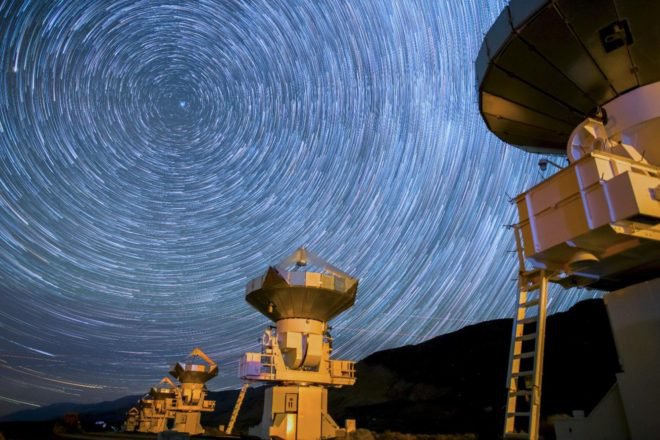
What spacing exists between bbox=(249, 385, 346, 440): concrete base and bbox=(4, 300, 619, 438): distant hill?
15991mm

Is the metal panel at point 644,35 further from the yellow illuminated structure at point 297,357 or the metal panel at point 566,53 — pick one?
the yellow illuminated structure at point 297,357

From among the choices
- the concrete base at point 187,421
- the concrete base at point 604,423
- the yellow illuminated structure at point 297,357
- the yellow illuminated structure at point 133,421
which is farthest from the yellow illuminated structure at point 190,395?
the concrete base at point 604,423

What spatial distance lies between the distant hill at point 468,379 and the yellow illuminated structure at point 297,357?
1602 centimetres

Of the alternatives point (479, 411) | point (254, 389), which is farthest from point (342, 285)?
point (254, 389)

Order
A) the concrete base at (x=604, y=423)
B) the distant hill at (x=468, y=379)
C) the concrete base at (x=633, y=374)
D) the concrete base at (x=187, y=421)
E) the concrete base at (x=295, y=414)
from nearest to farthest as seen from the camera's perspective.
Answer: the concrete base at (x=633, y=374) < the concrete base at (x=604, y=423) < the concrete base at (x=295, y=414) < the concrete base at (x=187, y=421) < the distant hill at (x=468, y=379)

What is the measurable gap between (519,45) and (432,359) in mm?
64156

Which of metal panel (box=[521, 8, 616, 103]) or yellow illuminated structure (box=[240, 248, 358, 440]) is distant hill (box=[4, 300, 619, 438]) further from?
metal panel (box=[521, 8, 616, 103])

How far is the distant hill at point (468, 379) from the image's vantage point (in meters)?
36.6

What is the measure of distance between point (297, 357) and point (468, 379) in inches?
1765

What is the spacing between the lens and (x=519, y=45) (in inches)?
288

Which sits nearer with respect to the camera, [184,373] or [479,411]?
[184,373]

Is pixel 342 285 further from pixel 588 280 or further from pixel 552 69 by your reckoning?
pixel 552 69

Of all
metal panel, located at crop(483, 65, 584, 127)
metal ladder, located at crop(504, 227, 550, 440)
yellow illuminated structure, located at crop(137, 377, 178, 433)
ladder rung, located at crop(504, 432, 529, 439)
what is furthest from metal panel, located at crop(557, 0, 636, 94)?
yellow illuminated structure, located at crop(137, 377, 178, 433)

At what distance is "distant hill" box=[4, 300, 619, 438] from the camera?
36.6 metres
